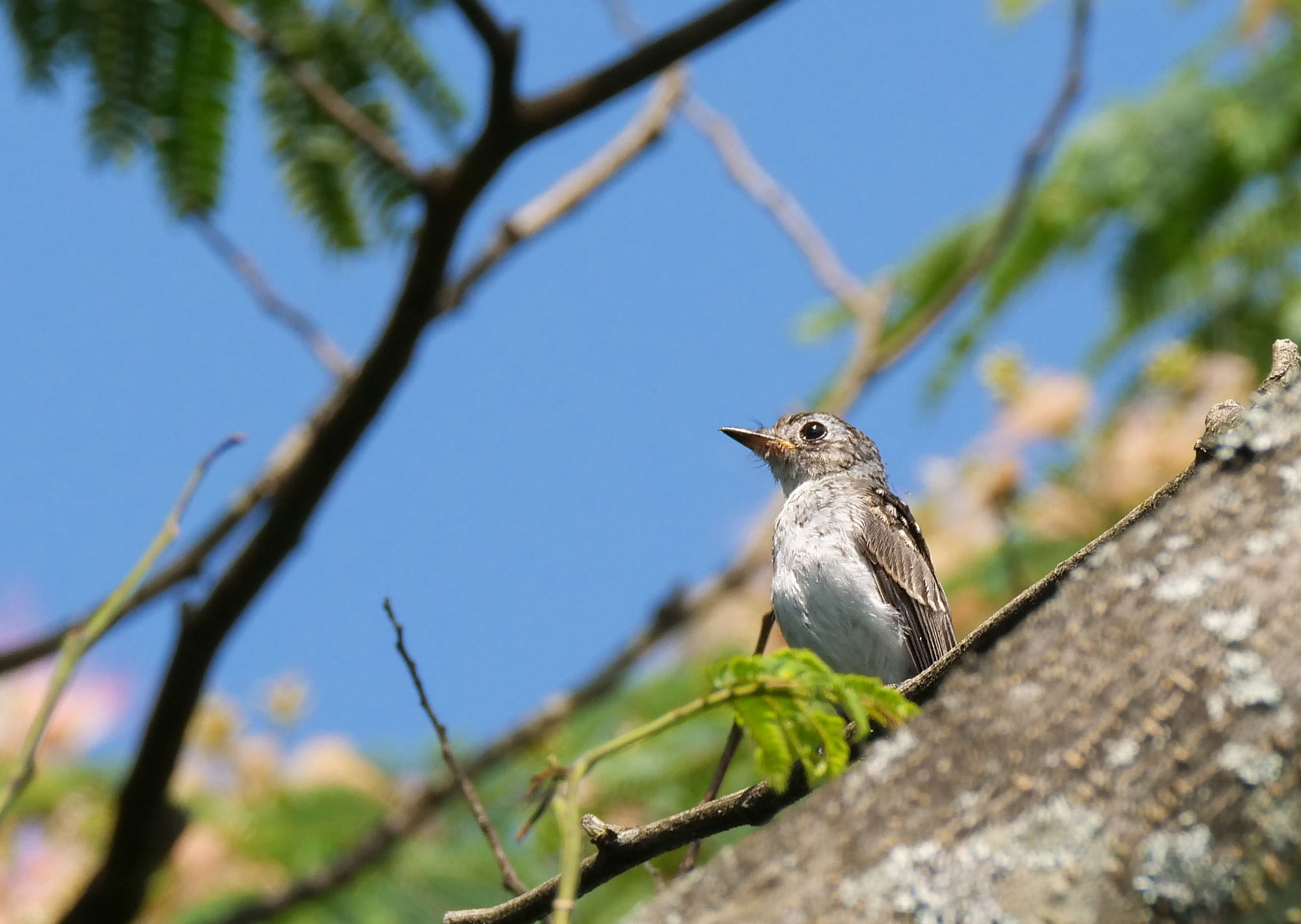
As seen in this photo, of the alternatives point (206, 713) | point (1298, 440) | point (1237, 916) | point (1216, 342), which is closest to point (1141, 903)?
point (1237, 916)

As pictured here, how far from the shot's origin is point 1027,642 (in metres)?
1.39

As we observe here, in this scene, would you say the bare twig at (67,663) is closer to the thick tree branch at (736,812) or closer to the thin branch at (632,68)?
the thick tree branch at (736,812)

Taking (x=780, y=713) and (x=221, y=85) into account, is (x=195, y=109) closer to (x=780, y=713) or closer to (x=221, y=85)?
(x=221, y=85)

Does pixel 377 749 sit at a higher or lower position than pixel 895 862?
higher

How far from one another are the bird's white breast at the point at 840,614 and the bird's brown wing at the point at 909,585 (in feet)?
0.14

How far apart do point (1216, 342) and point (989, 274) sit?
1.19 meters

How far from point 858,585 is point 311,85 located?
2.31m

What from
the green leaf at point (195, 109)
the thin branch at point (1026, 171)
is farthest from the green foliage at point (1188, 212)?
the green leaf at point (195, 109)

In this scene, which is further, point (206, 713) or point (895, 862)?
point (206, 713)

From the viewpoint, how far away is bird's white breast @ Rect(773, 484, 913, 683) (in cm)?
412

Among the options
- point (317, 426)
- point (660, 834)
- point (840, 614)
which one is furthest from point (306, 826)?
point (660, 834)

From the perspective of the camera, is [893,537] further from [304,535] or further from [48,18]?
[48,18]

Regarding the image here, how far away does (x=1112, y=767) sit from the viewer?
1.25 m

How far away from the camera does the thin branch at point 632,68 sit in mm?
3709
